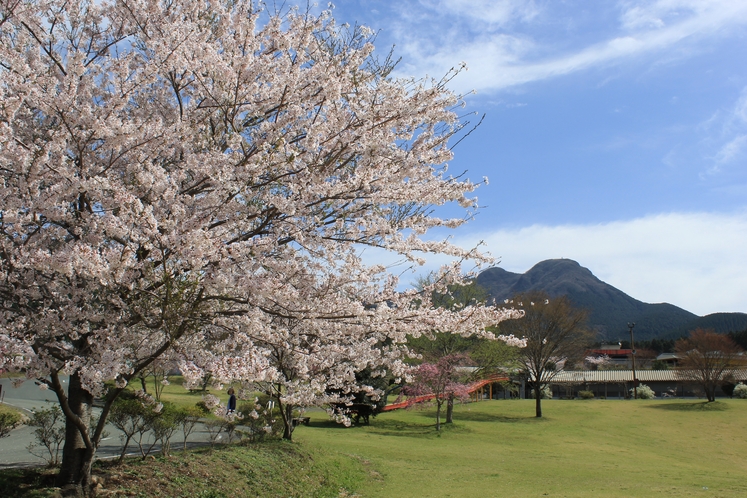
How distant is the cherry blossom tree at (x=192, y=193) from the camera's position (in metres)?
4.70

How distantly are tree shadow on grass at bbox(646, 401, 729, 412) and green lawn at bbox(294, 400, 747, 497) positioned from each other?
0.23ft

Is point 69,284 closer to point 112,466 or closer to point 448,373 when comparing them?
point 112,466

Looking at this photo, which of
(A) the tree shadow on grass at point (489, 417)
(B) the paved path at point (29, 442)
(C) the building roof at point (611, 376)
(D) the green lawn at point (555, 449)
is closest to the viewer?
(B) the paved path at point (29, 442)

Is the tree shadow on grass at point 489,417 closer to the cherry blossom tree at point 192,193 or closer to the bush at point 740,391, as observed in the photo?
the bush at point 740,391

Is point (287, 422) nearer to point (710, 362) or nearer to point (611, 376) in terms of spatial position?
point (710, 362)

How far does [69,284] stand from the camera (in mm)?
5219

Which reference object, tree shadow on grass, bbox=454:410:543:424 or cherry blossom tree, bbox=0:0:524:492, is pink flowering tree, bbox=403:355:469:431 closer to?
tree shadow on grass, bbox=454:410:543:424

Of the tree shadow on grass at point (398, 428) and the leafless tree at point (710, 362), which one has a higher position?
the leafless tree at point (710, 362)

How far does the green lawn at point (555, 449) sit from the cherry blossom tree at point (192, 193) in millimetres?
7127

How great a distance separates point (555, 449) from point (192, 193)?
69.7ft

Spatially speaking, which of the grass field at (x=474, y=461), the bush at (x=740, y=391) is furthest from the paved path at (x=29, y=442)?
the bush at (x=740, y=391)

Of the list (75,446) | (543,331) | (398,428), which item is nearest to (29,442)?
(75,446)

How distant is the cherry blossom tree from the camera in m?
4.70

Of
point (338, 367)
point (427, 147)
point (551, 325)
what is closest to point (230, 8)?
point (427, 147)
